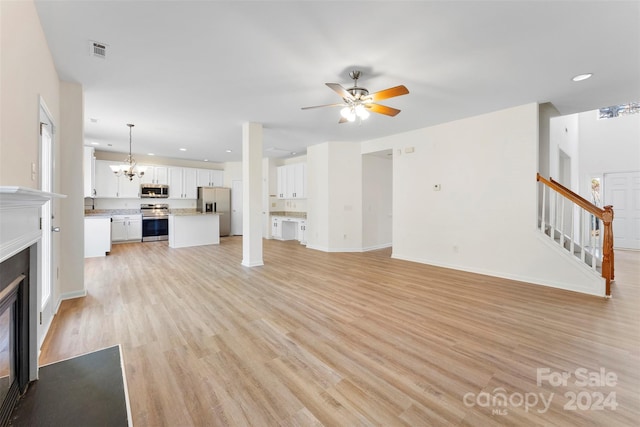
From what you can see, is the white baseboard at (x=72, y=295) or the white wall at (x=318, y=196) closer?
the white baseboard at (x=72, y=295)

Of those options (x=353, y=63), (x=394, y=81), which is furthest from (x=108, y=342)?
(x=394, y=81)

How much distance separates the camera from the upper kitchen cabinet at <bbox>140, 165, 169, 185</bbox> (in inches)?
332

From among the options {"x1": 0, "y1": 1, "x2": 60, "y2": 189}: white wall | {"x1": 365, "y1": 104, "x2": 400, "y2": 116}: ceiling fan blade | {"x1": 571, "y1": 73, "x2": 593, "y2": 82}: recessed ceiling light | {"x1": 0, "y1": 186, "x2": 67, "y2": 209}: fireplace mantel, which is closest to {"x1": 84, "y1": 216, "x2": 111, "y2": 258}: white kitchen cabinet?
{"x1": 0, "y1": 1, "x2": 60, "y2": 189}: white wall

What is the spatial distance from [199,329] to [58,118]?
315 centimetres

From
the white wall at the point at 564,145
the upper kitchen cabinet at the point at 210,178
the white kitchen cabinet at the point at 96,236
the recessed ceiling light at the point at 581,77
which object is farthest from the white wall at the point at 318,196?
the white kitchen cabinet at the point at 96,236

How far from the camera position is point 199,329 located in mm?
2625

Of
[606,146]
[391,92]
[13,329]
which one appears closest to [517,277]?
[391,92]

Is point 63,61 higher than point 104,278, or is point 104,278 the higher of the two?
point 63,61

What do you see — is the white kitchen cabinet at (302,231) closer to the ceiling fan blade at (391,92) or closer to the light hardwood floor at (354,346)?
the light hardwood floor at (354,346)

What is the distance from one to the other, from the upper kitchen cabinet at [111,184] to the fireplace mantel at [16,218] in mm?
7524

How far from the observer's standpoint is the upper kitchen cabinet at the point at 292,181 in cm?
818

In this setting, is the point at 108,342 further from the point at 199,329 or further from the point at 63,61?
the point at 63,61

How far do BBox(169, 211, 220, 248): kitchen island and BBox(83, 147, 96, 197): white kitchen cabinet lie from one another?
2.20m

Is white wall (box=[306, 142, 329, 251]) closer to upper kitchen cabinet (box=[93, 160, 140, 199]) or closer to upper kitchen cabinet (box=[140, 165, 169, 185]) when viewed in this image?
upper kitchen cabinet (box=[140, 165, 169, 185])
